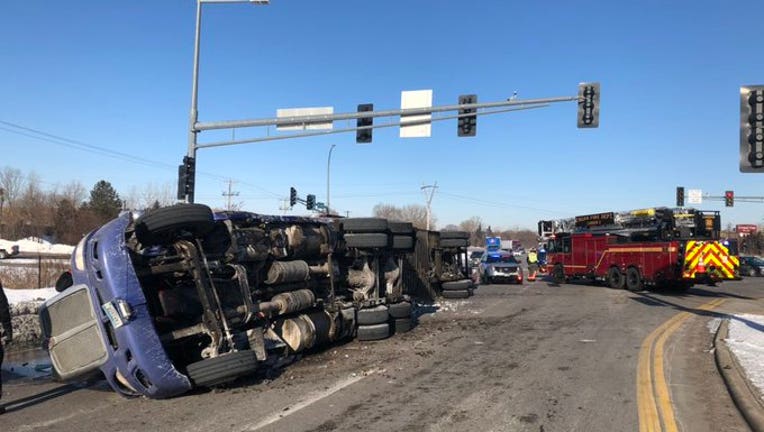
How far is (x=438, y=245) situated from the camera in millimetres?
18797

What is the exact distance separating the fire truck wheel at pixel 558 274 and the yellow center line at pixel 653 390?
18.8 m

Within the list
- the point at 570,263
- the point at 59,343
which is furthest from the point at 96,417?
the point at 570,263

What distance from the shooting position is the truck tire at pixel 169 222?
6.71m

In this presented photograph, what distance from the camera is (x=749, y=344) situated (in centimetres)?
1006

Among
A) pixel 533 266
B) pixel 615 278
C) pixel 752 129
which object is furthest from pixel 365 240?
pixel 533 266

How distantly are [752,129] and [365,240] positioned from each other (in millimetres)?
7730

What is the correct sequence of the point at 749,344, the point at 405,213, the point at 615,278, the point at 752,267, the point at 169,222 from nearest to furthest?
the point at 169,222, the point at 749,344, the point at 615,278, the point at 752,267, the point at 405,213

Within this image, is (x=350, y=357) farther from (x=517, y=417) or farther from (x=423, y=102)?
(x=423, y=102)

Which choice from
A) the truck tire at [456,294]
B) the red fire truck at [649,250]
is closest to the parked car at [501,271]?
the red fire truck at [649,250]

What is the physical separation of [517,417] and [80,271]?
16.7ft

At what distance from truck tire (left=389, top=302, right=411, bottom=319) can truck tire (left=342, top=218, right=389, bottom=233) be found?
166 cm

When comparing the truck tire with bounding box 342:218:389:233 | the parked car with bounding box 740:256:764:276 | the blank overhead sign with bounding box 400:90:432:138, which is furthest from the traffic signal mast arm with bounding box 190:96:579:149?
the parked car with bounding box 740:256:764:276

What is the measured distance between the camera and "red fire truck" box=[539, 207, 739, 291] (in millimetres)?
21250

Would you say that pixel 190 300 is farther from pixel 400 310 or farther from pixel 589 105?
pixel 589 105
